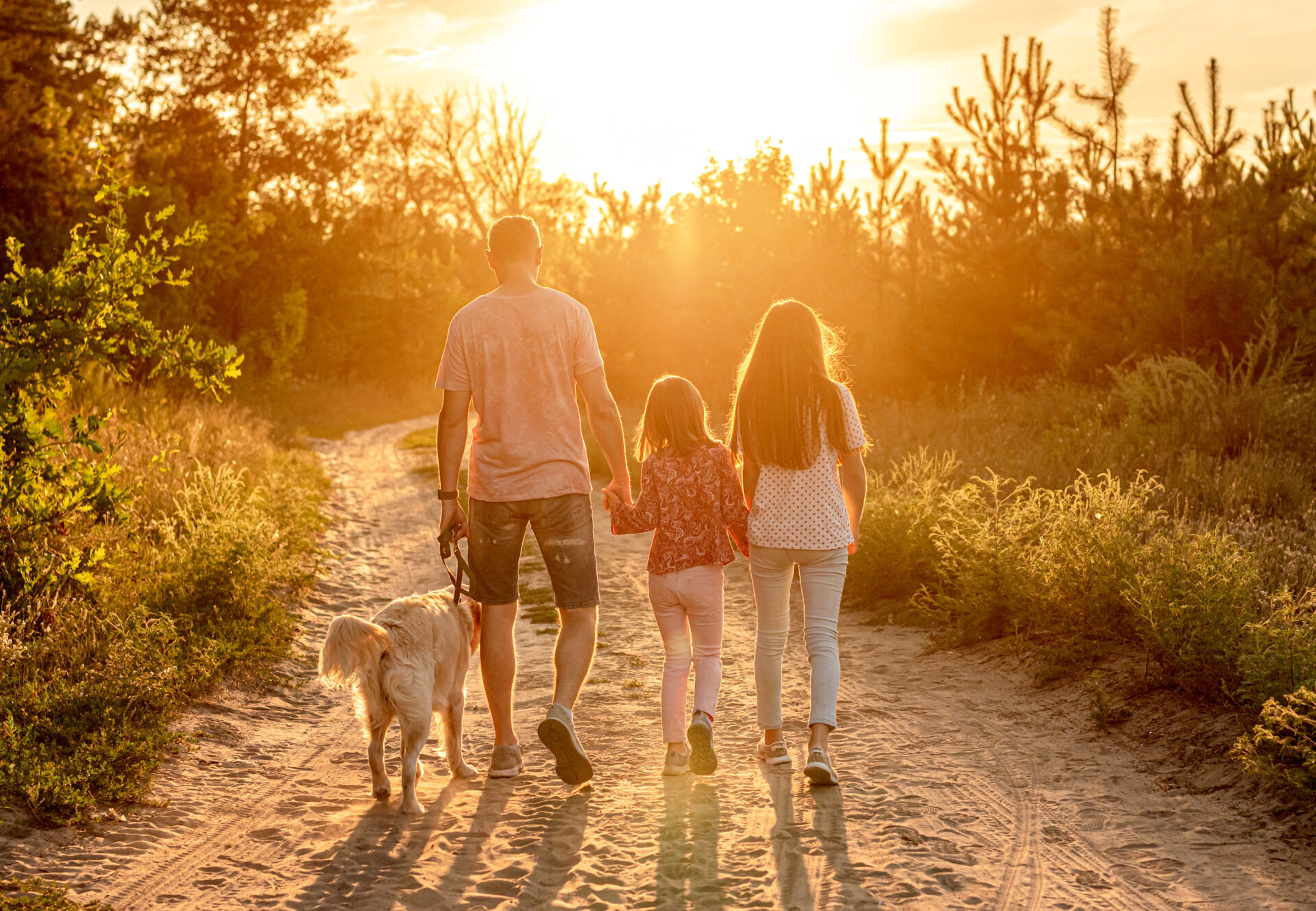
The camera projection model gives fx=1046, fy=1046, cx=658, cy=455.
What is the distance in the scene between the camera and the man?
491cm

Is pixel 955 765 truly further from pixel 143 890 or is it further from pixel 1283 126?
pixel 1283 126

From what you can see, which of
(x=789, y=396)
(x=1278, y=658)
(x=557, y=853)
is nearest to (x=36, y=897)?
(x=557, y=853)

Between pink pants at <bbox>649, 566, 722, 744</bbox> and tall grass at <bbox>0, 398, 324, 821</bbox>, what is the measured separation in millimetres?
2475

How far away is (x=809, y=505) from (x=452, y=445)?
1739 mm

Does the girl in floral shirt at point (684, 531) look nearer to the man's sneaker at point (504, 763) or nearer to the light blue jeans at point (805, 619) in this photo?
the light blue jeans at point (805, 619)

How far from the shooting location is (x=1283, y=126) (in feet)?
57.5

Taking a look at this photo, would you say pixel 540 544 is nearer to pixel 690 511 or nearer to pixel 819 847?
pixel 690 511

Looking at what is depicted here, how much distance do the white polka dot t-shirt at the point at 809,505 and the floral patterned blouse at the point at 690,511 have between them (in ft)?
0.52

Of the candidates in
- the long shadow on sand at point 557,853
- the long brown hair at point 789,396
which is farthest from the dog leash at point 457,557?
the long brown hair at point 789,396

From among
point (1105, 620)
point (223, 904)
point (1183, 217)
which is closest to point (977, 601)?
point (1105, 620)

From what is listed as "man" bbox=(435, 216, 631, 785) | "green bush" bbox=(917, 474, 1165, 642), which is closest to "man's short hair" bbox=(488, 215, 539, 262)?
"man" bbox=(435, 216, 631, 785)

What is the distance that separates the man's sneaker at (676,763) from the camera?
16.9 feet

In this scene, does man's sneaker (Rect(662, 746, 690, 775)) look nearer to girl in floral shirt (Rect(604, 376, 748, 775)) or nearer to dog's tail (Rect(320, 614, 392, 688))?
girl in floral shirt (Rect(604, 376, 748, 775))

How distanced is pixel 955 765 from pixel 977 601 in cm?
249
